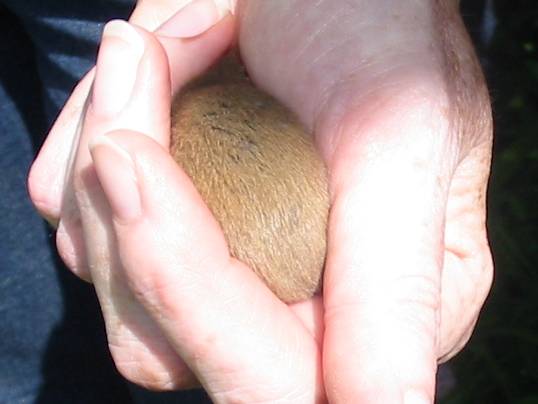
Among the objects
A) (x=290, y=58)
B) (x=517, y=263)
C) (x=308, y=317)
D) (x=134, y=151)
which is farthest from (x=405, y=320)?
(x=517, y=263)

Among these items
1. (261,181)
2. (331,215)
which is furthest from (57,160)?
(331,215)

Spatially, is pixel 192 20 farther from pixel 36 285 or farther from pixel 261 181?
pixel 36 285

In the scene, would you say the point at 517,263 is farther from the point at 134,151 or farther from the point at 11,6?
the point at 134,151

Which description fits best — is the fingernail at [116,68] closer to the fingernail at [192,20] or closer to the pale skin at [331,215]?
the pale skin at [331,215]

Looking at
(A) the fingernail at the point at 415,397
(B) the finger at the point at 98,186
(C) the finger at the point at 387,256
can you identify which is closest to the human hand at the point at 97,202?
(B) the finger at the point at 98,186

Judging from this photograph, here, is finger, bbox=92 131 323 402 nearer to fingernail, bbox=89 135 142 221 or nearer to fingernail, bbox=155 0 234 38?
fingernail, bbox=89 135 142 221

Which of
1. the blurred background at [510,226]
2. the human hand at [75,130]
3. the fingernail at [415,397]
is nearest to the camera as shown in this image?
the fingernail at [415,397]
